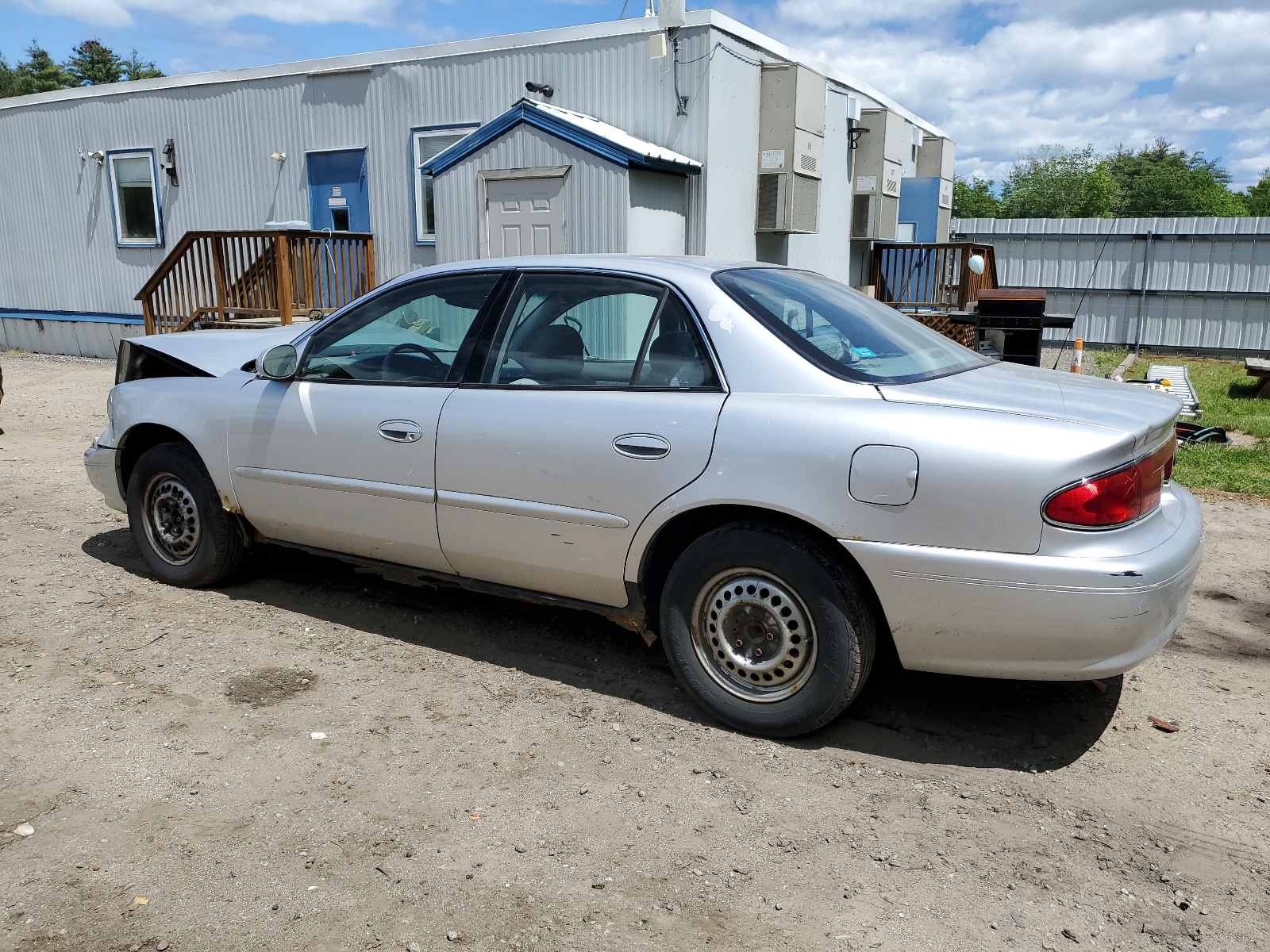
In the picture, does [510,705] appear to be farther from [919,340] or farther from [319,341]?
[919,340]

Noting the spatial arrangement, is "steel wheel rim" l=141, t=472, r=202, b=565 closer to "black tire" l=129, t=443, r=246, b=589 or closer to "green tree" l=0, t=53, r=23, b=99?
"black tire" l=129, t=443, r=246, b=589

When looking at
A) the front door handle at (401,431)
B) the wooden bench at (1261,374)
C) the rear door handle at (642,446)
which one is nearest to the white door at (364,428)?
the front door handle at (401,431)

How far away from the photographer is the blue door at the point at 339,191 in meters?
13.6

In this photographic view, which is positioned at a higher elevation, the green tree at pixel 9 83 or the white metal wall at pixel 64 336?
the green tree at pixel 9 83

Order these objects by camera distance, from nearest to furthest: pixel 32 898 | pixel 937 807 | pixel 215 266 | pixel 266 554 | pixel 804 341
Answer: pixel 32 898 → pixel 937 807 → pixel 804 341 → pixel 266 554 → pixel 215 266

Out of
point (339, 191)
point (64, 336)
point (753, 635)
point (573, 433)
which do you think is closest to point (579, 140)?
point (339, 191)

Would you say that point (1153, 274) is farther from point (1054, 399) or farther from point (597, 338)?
point (597, 338)

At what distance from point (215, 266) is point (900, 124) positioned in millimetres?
9870

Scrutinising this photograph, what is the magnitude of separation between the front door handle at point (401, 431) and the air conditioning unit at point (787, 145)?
8.91 metres

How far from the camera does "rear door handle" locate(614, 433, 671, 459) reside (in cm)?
352

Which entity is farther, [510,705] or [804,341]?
[510,705]

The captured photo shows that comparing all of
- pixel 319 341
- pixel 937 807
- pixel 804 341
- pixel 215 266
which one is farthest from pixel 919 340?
pixel 215 266

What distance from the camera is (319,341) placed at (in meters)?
4.51

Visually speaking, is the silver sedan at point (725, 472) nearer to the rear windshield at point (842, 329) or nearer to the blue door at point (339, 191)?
the rear windshield at point (842, 329)
